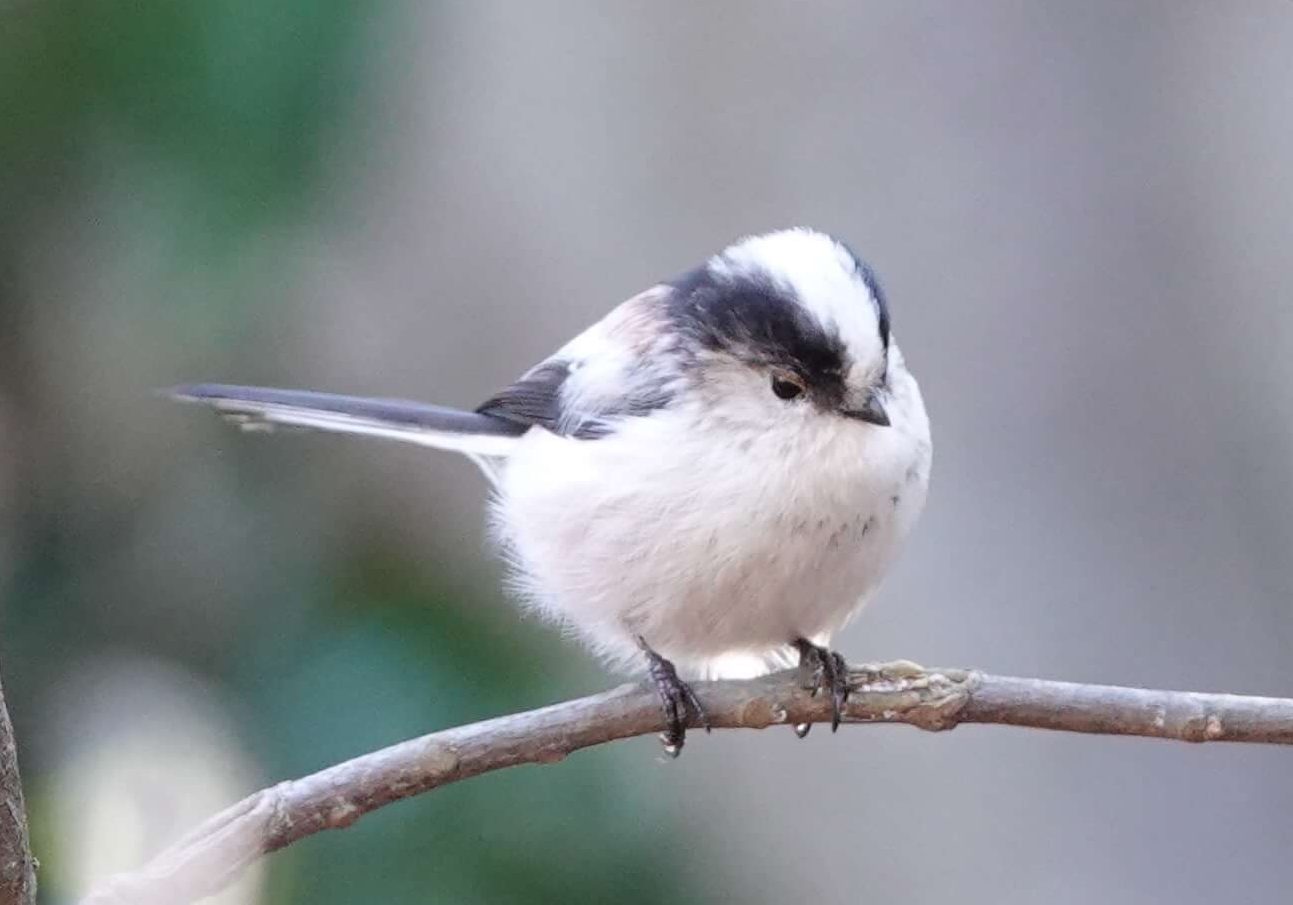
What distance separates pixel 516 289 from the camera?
8.28ft

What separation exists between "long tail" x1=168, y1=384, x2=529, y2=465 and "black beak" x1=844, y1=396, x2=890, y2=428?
447mm

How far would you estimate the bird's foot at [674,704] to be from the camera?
124 cm

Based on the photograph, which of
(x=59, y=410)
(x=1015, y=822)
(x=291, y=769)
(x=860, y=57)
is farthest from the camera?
(x=860, y=57)

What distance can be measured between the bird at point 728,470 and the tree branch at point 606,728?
6 cm

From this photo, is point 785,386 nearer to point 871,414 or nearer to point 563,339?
point 871,414

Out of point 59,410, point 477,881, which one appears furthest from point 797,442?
point 59,410

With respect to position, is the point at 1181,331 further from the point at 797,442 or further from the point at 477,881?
the point at 477,881

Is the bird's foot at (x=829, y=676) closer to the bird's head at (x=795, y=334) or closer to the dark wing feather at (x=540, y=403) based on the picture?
the bird's head at (x=795, y=334)

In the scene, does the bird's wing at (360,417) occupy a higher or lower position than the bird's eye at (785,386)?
lower

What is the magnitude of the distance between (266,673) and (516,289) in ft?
3.76

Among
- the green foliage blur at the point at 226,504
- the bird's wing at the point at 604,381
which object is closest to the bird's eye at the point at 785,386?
the bird's wing at the point at 604,381

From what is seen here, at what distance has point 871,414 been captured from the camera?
124 centimetres

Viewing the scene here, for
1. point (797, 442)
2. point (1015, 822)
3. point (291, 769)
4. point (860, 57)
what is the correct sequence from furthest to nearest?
1. point (860, 57)
2. point (1015, 822)
3. point (291, 769)
4. point (797, 442)

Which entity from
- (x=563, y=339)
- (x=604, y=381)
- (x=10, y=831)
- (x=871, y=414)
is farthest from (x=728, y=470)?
(x=563, y=339)
